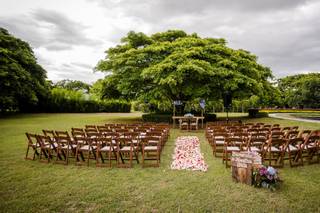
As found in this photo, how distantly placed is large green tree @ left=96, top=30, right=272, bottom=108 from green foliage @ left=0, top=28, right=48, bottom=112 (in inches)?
425

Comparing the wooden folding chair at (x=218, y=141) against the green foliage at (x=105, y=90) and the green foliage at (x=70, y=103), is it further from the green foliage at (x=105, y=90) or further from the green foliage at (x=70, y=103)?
the green foliage at (x=70, y=103)

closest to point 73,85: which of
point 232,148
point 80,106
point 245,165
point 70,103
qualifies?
point 80,106

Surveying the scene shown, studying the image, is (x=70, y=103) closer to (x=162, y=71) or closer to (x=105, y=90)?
(x=105, y=90)

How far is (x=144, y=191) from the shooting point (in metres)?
4.08

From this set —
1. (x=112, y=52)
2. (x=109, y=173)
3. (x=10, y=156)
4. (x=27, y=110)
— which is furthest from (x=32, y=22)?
(x=27, y=110)

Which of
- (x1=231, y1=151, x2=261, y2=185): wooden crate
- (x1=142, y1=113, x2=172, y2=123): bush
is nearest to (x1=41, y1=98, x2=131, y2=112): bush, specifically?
(x1=142, y1=113, x2=172, y2=123): bush

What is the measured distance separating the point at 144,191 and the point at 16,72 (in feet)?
78.7

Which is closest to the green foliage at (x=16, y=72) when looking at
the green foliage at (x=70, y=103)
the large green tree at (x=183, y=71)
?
the green foliage at (x=70, y=103)

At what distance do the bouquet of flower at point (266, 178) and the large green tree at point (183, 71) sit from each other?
9.81m

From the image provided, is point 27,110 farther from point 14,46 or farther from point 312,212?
point 312,212

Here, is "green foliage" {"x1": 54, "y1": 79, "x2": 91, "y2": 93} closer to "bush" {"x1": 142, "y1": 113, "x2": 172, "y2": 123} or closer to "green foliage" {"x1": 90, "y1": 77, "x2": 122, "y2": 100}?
"green foliage" {"x1": 90, "y1": 77, "x2": 122, "y2": 100}

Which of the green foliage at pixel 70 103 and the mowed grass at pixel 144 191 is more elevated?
the green foliage at pixel 70 103

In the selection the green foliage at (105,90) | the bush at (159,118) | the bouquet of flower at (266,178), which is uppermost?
the green foliage at (105,90)

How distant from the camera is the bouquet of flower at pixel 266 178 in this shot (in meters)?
4.12
